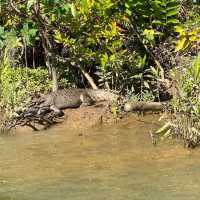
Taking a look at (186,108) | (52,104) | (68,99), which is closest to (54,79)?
(68,99)

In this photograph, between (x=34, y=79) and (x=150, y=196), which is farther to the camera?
(x=34, y=79)

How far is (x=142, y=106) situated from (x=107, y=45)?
139 cm

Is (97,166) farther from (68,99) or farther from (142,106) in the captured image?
(68,99)

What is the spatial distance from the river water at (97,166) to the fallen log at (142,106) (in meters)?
0.47

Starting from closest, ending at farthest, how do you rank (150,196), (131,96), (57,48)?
(150,196)
(131,96)
(57,48)

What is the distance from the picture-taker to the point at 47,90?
11094 mm

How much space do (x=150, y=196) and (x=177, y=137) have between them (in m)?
2.14

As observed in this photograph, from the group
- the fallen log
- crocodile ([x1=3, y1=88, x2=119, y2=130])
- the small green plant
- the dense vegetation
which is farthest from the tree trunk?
the small green plant

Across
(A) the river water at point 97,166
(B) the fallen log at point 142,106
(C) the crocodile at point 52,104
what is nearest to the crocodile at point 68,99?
(C) the crocodile at point 52,104

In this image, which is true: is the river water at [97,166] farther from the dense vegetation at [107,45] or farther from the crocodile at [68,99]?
the dense vegetation at [107,45]

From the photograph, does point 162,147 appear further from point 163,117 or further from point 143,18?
point 143,18

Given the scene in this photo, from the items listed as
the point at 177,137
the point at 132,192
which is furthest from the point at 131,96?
the point at 132,192

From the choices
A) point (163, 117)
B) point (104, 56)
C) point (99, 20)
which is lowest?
point (163, 117)

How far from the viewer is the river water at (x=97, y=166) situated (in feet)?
20.9
